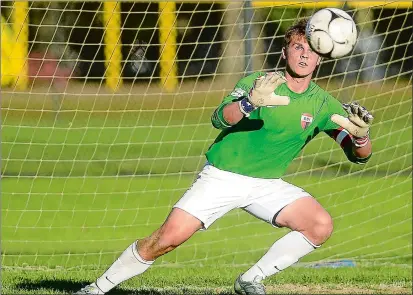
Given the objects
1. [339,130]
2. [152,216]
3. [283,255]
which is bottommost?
[152,216]

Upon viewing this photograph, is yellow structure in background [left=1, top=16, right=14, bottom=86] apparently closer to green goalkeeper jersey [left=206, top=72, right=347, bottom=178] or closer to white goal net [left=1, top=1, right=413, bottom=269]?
white goal net [left=1, top=1, right=413, bottom=269]

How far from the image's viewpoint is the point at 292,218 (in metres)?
5.95

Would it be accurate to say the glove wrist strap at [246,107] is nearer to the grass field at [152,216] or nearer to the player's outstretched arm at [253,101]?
the player's outstretched arm at [253,101]

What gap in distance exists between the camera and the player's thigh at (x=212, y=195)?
575 centimetres

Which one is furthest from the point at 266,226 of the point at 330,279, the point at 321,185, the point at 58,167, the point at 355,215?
the point at 58,167

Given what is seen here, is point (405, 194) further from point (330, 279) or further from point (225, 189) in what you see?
point (225, 189)

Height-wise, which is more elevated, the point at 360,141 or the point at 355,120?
the point at 355,120

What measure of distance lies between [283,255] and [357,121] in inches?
36.6

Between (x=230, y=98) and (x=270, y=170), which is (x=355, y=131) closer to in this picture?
(x=270, y=170)

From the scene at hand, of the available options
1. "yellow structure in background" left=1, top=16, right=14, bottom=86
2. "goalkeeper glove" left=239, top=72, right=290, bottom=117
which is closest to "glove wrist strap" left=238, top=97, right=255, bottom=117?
"goalkeeper glove" left=239, top=72, right=290, bottom=117

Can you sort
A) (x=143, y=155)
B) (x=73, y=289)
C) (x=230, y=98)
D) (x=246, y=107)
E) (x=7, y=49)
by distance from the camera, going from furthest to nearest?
(x=7, y=49) → (x=143, y=155) → (x=73, y=289) → (x=230, y=98) → (x=246, y=107)

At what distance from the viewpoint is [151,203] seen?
1091 centimetres

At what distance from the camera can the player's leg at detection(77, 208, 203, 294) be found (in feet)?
18.6

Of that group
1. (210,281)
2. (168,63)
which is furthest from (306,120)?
(168,63)
